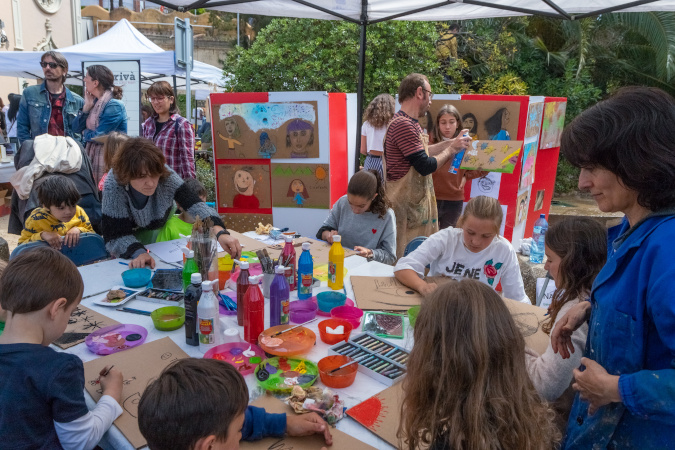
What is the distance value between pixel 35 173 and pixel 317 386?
146 inches

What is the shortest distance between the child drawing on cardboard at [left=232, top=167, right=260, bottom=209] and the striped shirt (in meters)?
1.67

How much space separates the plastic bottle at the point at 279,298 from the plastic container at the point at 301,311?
0.30 ft

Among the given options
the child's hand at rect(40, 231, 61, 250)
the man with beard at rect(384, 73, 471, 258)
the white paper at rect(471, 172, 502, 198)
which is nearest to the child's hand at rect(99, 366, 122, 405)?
the child's hand at rect(40, 231, 61, 250)

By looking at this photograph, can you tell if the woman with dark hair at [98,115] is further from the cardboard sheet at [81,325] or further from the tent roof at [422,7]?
the cardboard sheet at [81,325]

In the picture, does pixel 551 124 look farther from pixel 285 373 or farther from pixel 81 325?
pixel 81 325

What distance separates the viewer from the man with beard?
3723mm

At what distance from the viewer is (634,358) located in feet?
4.17

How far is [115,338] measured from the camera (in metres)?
2.03

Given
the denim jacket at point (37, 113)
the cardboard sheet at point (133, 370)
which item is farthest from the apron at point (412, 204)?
the denim jacket at point (37, 113)

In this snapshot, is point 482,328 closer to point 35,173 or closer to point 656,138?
point 656,138

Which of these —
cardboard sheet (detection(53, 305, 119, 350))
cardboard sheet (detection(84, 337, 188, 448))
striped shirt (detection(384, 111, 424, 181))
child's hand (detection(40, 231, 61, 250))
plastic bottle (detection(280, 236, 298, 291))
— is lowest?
cardboard sheet (detection(84, 337, 188, 448))

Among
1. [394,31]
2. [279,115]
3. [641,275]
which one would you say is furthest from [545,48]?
[641,275]

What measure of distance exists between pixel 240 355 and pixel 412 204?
2.40 metres

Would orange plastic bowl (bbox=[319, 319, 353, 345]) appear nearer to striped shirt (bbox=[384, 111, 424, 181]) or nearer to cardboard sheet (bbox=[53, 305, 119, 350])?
cardboard sheet (bbox=[53, 305, 119, 350])
